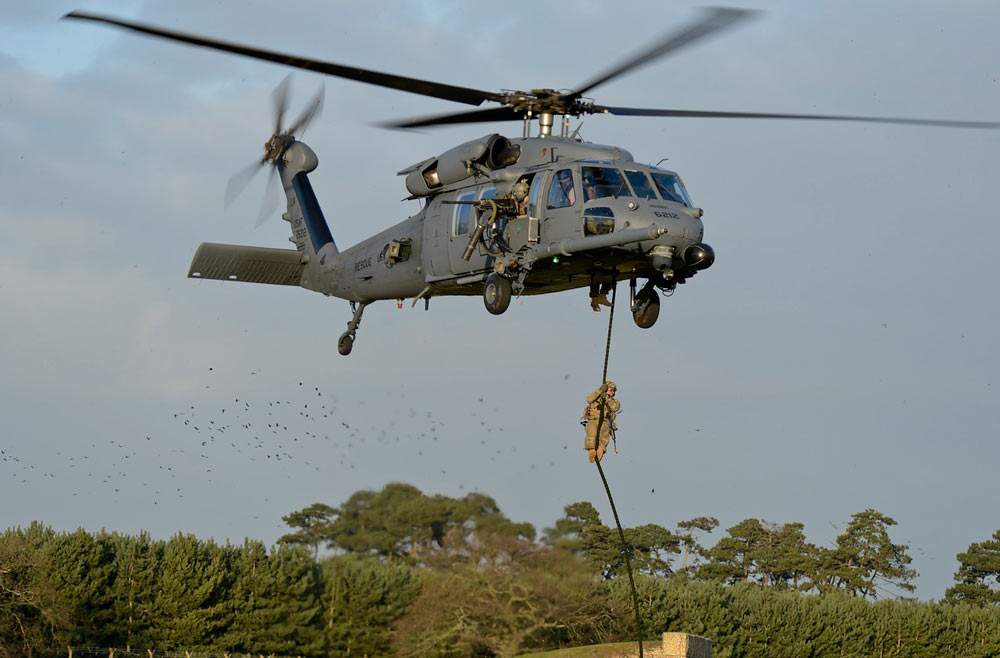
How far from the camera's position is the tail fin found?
30844 millimetres

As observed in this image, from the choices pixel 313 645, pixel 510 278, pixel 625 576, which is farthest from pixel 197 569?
pixel 510 278

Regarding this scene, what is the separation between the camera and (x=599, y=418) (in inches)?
822

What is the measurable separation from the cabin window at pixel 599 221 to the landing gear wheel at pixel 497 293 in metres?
1.72

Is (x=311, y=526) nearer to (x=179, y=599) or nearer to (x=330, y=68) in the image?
(x=179, y=599)

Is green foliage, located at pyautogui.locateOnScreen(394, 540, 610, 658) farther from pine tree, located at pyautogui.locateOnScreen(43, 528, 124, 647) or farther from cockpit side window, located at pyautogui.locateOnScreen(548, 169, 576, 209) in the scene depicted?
cockpit side window, located at pyautogui.locateOnScreen(548, 169, 576, 209)

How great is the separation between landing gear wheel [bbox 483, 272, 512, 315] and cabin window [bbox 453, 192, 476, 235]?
1.20 meters

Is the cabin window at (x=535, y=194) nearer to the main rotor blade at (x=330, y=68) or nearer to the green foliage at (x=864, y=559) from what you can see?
the main rotor blade at (x=330, y=68)

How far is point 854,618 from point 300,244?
1385 inches

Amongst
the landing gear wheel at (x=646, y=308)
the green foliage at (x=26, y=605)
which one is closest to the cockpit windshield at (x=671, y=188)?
the landing gear wheel at (x=646, y=308)

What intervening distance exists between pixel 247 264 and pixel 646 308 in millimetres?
9858

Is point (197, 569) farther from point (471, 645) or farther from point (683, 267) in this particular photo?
point (683, 267)

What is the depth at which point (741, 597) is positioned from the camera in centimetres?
5788

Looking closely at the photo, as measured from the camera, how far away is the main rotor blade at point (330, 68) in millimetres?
20359

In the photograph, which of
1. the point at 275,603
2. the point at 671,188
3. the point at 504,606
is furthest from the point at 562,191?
the point at 275,603
